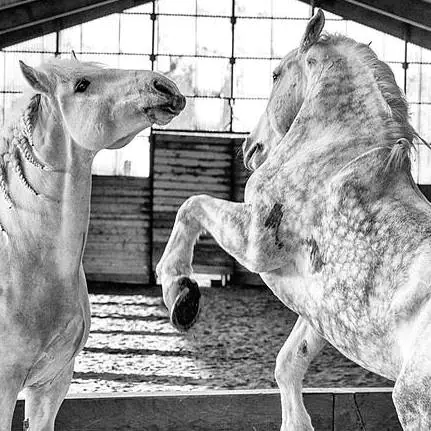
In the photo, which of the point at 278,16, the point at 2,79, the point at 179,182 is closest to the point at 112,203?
the point at 179,182

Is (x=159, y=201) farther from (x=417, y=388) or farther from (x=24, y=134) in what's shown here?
(x=417, y=388)

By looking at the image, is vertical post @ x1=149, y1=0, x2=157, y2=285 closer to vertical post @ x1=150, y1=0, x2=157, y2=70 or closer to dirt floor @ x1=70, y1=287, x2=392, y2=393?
vertical post @ x1=150, y1=0, x2=157, y2=70

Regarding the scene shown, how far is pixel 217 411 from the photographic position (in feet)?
13.5

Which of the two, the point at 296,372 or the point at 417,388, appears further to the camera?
the point at 296,372

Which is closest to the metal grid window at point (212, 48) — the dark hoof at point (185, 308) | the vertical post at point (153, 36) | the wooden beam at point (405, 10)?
the vertical post at point (153, 36)

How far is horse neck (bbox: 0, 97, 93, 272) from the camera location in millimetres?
2582

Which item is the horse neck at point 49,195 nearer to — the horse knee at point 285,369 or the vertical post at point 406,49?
the horse knee at point 285,369

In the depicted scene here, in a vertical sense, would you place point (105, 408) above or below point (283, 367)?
below

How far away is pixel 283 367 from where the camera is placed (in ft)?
10.4

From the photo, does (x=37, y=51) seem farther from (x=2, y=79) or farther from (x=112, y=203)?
(x=112, y=203)

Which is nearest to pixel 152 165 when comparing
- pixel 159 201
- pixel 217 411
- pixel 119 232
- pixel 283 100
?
pixel 159 201

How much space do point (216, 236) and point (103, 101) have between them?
0.55 metres

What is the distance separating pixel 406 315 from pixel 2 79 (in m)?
14.0

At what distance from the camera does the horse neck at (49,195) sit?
8.47 feet
